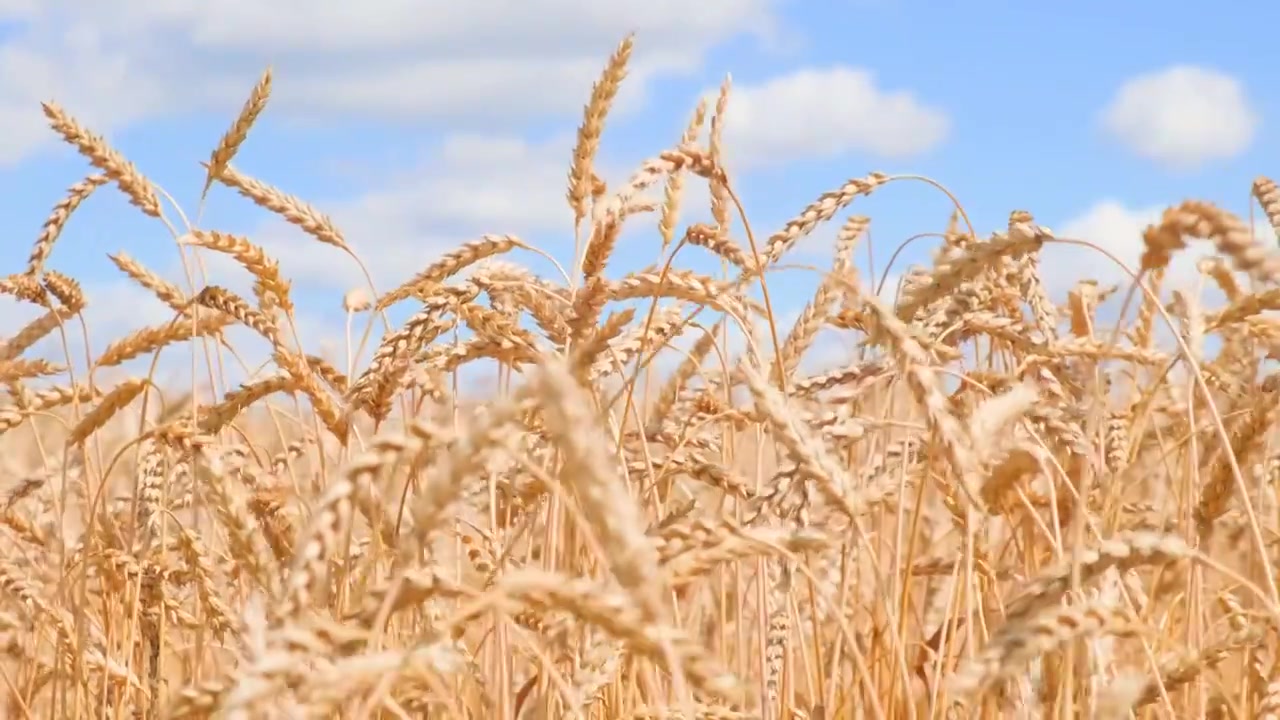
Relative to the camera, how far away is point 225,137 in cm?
262

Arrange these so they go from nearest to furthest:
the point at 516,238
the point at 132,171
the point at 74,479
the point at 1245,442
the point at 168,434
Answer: the point at 168,434 < the point at 1245,442 < the point at 516,238 < the point at 132,171 < the point at 74,479

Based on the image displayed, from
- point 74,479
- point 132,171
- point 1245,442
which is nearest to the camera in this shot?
point 1245,442

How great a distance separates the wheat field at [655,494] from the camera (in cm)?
119

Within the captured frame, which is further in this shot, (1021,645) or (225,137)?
(225,137)

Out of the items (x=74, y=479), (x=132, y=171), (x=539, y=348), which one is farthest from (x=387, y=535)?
(x=74, y=479)

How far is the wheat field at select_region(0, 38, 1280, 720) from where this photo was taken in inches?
46.8

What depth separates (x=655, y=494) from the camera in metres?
2.44

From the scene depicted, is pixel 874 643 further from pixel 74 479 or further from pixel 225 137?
pixel 74 479

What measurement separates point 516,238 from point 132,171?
949mm

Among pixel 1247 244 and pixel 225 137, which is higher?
pixel 225 137

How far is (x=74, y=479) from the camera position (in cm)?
400

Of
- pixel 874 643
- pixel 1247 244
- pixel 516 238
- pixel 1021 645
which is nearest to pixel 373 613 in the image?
pixel 1021 645

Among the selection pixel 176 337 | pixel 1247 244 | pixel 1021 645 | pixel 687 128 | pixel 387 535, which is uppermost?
pixel 687 128

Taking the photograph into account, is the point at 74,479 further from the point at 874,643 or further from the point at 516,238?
the point at 874,643
